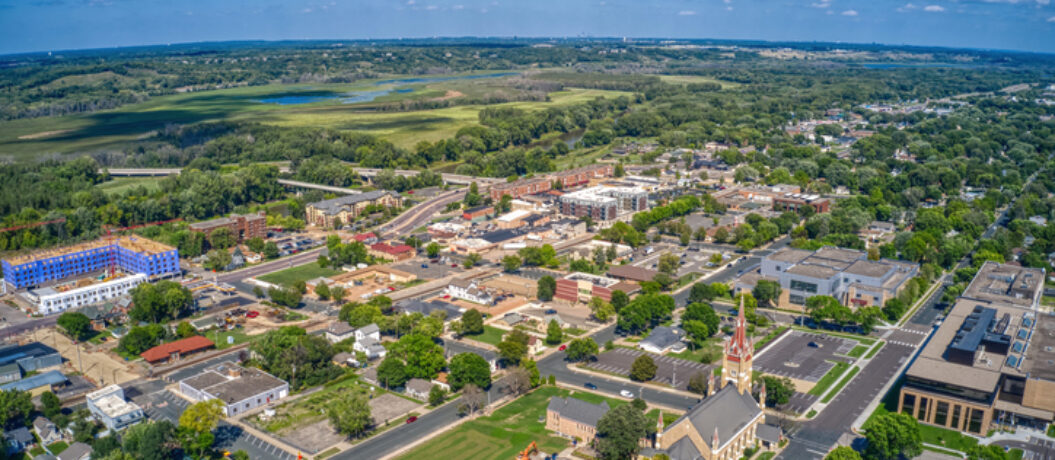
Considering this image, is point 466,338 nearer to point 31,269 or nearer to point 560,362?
point 560,362

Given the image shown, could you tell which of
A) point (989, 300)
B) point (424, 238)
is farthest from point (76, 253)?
point (989, 300)

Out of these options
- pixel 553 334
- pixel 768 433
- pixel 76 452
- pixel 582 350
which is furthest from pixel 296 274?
pixel 768 433

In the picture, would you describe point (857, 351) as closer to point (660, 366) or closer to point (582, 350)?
point (660, 366)

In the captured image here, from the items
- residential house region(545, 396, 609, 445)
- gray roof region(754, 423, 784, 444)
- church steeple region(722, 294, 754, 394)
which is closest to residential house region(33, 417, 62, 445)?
residential house region(545, 396, 609, 445)

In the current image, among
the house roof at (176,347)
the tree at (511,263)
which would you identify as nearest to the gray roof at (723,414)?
the house roof at (176,347)

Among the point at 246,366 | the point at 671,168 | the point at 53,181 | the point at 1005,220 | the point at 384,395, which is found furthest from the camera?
the point at 671,168
